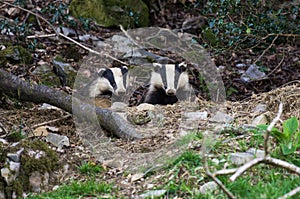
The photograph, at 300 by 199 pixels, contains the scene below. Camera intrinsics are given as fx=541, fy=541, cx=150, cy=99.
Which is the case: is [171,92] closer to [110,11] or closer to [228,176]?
[228,176]

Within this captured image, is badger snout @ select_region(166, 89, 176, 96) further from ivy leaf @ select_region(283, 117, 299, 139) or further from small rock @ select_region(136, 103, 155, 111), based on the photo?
ivy leaf @ select_region(283, 117, 299, 139)

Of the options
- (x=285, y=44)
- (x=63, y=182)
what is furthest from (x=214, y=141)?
(x=285, y=44)

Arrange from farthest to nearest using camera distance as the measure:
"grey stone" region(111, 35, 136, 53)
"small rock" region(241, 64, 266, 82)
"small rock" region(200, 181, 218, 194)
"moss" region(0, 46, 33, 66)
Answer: "grey stone" region(111, 35, 136, 53)
"small rock" region(241, 64, 266, 82)
"moss" region(0, 46, 33, 66)
"small rock" region(200, 181, 218, 194)

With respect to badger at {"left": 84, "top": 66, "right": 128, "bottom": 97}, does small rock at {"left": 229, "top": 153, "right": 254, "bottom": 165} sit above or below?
below

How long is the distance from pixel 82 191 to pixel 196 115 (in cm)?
169

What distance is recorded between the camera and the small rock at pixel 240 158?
3979 millimetres

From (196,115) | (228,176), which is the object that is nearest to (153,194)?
(228,176)

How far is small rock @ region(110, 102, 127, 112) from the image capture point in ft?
19.1

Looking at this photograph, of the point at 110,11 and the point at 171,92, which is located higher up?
the point at 110,11

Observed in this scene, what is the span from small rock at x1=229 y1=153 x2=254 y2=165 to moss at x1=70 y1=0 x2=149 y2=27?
4.73 m

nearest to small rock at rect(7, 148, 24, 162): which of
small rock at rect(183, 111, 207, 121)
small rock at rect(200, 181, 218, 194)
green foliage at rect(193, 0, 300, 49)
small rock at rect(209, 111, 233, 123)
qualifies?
small rock at rect(200, 181, 218, 194)

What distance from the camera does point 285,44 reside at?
316 inches

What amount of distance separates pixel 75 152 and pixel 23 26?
2.64 meters

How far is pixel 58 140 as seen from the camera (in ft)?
16.4
